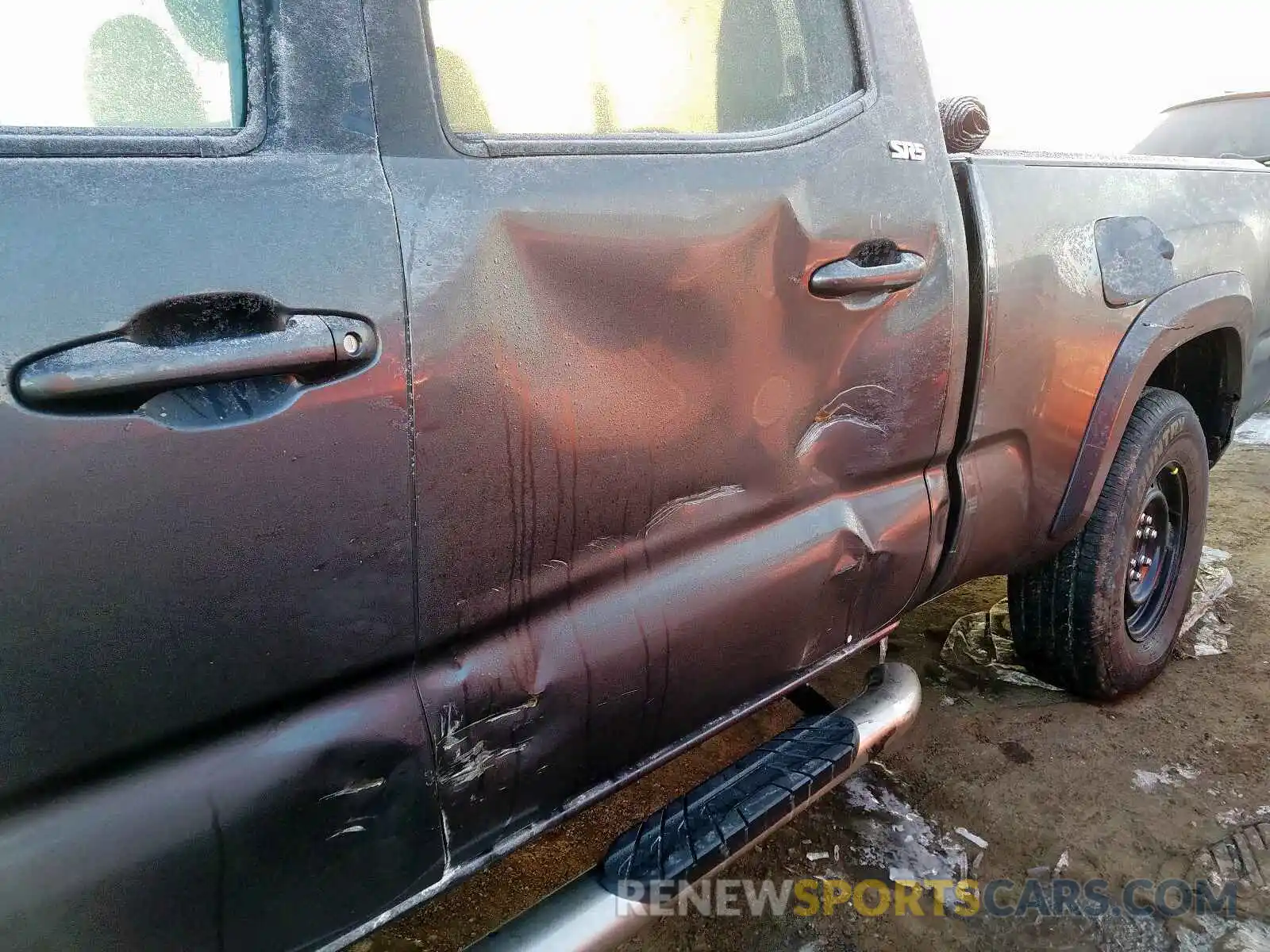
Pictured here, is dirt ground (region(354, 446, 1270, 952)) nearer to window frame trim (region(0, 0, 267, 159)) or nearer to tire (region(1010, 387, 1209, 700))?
tire (region(1010, 387, 1209, 700))

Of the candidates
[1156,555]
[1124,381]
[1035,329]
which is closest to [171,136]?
[1035,329]

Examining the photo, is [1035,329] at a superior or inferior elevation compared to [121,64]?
inferior

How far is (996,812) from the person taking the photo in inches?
76.1

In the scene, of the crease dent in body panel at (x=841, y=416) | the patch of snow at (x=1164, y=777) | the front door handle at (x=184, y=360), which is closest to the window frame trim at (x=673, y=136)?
the front door handle at (x=184, y=360)

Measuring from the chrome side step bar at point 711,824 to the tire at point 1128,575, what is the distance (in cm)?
71

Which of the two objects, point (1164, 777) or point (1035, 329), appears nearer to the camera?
point (1035, 329)

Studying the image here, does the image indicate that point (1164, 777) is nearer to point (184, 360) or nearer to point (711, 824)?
point (711, 824)

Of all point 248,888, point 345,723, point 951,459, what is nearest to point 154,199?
point 345,723

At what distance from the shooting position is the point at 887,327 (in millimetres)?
1463

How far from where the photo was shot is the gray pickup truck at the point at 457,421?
828 mm

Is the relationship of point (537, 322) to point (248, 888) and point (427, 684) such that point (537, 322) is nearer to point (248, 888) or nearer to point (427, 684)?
point (427, 684)

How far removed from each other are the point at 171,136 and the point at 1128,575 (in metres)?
2.32

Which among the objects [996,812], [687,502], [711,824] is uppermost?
[687,502]

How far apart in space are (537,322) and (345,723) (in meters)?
0.54
